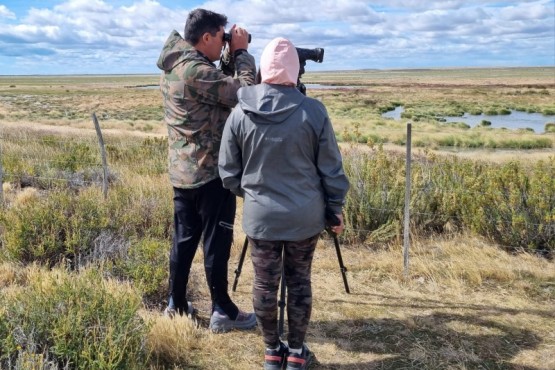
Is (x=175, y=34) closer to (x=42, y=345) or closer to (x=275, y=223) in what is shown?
(x=275, y=223)

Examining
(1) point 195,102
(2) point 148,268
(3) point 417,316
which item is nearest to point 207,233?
(1) point 195,102

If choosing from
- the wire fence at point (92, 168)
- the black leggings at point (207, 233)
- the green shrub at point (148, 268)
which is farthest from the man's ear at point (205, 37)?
the wire fence at point (92, 168)

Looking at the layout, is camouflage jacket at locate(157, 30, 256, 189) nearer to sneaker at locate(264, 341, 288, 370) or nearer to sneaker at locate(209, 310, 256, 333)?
sneaker at locate(209, 310, 256, 333)

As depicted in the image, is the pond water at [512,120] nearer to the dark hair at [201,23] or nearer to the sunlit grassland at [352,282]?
the sunlit grassland at [352,282]

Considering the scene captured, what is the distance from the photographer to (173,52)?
10.2ft

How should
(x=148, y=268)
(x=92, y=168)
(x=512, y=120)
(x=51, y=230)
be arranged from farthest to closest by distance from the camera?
(x=512, y=120)
(x=92, y=168)
(x=51, y=230)
(x=148, y=268)

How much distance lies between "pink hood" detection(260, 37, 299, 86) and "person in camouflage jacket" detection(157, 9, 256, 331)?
0.45m

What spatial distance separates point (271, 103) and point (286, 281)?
0.97 meters

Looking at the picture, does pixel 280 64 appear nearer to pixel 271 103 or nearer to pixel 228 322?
pixel 271 103

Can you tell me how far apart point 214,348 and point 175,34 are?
192 centimetres

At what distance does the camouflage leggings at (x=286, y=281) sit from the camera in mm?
2717

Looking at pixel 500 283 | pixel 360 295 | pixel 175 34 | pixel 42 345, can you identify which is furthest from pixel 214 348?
pixel 500 283

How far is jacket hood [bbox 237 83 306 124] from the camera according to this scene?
2504mm

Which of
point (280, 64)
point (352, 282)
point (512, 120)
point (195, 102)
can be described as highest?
point (280, 64)
